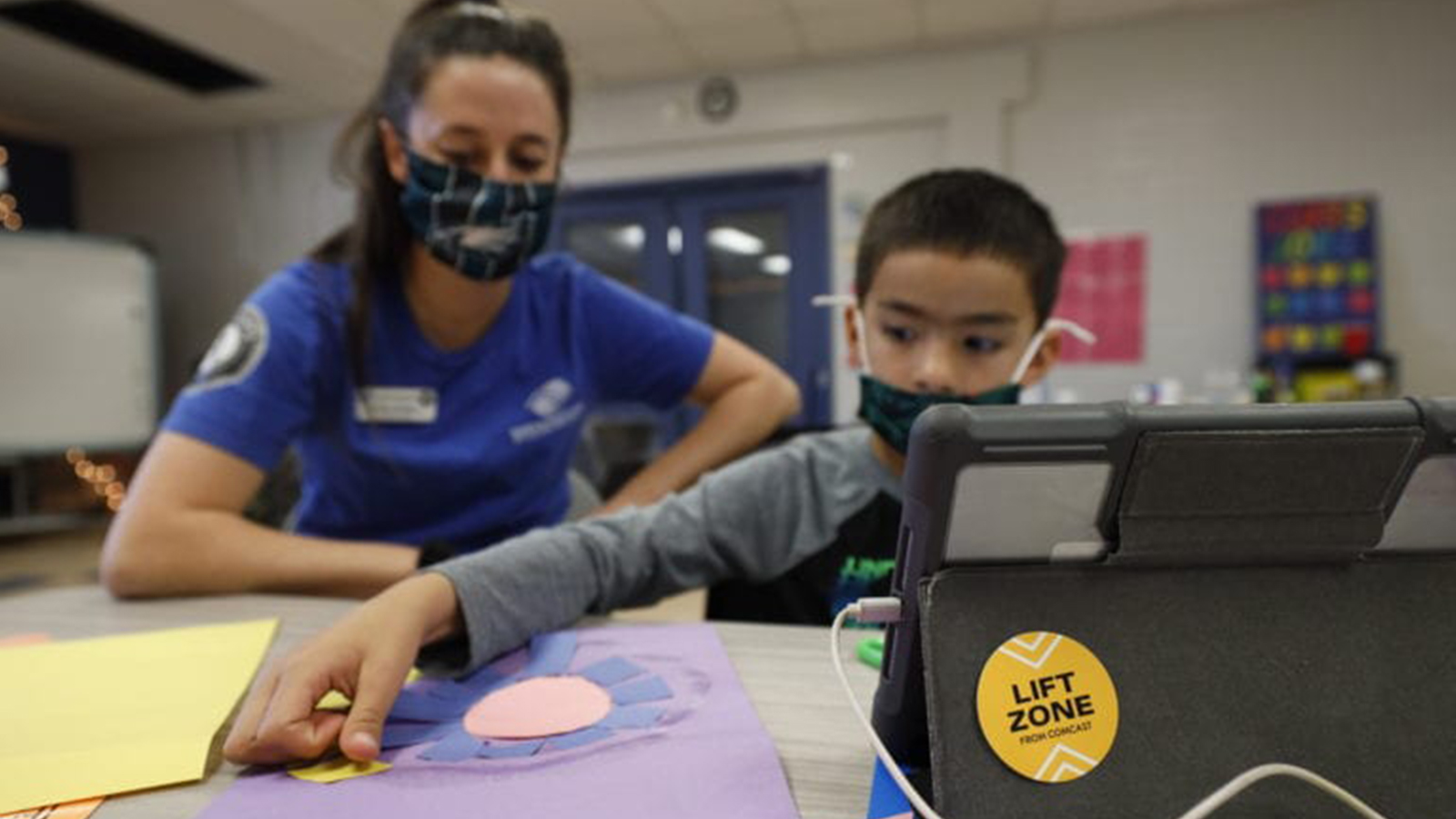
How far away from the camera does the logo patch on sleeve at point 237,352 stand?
93 centimetres

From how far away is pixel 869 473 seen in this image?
90cm

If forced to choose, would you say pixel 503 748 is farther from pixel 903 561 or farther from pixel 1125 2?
pixel 1125 2

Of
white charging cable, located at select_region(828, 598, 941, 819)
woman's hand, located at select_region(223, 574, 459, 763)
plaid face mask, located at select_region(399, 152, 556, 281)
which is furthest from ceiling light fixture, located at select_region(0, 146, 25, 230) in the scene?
white charging cable, located at select_region(828, 598, 941, 819)

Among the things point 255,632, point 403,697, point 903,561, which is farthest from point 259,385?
point 903,561

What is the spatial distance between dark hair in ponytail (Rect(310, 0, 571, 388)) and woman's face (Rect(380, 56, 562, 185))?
2 centimetres

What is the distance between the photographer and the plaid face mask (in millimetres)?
1015

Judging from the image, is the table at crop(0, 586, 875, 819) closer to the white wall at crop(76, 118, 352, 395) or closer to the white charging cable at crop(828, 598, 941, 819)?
the white charging cable at crop(828, 598, 941, 819)

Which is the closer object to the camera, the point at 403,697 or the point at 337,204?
the point at 403,697

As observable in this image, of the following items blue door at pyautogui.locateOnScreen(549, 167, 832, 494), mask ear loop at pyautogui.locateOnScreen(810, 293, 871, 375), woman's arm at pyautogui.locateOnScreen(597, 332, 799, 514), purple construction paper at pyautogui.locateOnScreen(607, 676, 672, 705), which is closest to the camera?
purple construction paper at pyautogui.locateOnScreen(607, 676, 672, 705)

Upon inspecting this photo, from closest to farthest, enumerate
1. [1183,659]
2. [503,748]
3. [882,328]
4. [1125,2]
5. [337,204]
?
[1183,659] → [503,748] → [882,328] → [1125,2] → [337,204]

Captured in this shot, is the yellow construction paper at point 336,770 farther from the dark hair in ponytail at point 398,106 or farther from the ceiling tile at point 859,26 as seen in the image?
the ceiling tile at point 859,26

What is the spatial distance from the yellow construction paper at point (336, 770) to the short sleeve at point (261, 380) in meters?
0.58

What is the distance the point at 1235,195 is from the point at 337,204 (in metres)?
4.46

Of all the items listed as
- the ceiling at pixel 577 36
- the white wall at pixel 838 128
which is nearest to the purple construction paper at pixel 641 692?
the ceiling at pixel 577 36
